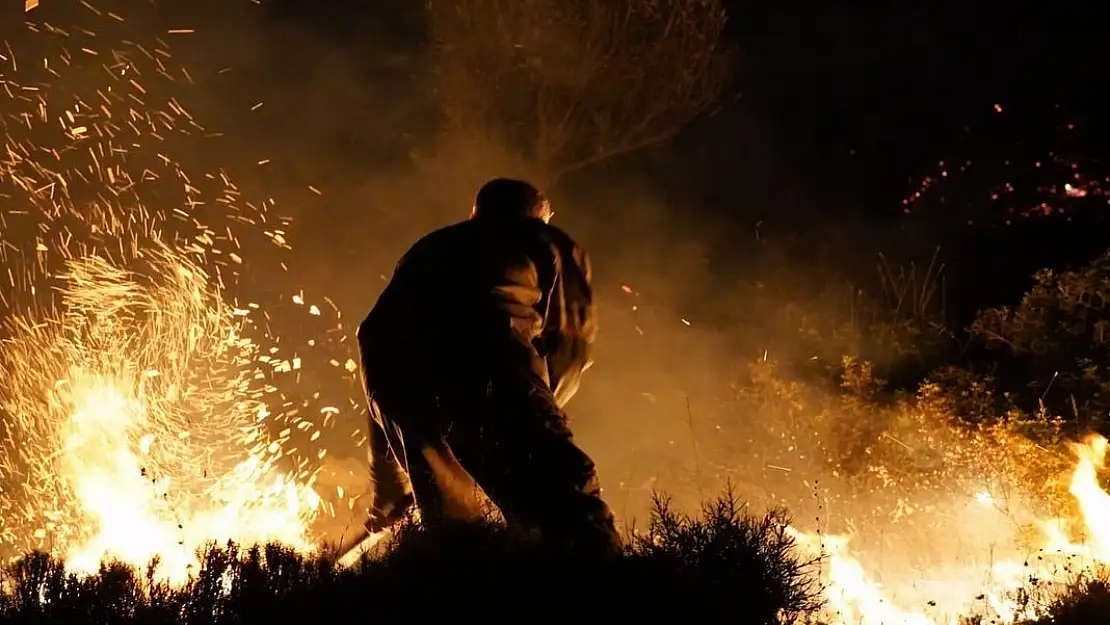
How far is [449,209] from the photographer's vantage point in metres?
9.14

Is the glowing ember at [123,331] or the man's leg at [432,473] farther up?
the glowing ember at [123,331]

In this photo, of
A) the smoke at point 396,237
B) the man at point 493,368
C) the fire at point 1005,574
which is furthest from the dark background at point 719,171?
the man at point 493,368

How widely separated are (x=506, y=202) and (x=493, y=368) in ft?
2.57

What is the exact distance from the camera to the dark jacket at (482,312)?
399 cm

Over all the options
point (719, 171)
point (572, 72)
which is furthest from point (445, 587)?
point (719, 171)

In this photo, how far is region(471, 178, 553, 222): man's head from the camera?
4398mm

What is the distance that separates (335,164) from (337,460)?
263 cm

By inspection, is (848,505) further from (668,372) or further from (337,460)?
(337,460)

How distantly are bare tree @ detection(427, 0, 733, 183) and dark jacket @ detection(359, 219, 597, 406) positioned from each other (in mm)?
4448

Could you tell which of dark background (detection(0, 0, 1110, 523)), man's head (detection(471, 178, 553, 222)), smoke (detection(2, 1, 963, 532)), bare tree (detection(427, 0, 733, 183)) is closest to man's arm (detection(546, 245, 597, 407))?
man's head (detection(471, 178, 553, 222))

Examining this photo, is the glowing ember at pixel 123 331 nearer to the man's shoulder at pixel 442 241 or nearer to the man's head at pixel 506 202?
the man's shoulder at pixel 442 241

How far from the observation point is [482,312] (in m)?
4.00

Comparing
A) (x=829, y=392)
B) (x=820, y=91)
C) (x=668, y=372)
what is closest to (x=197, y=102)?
(x=668, y=372)

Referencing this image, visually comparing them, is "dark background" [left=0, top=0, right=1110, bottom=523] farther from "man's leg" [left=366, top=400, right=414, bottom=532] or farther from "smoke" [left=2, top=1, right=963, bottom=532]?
"man's leg" [left=366, top=400, right=414, bottom=532]
